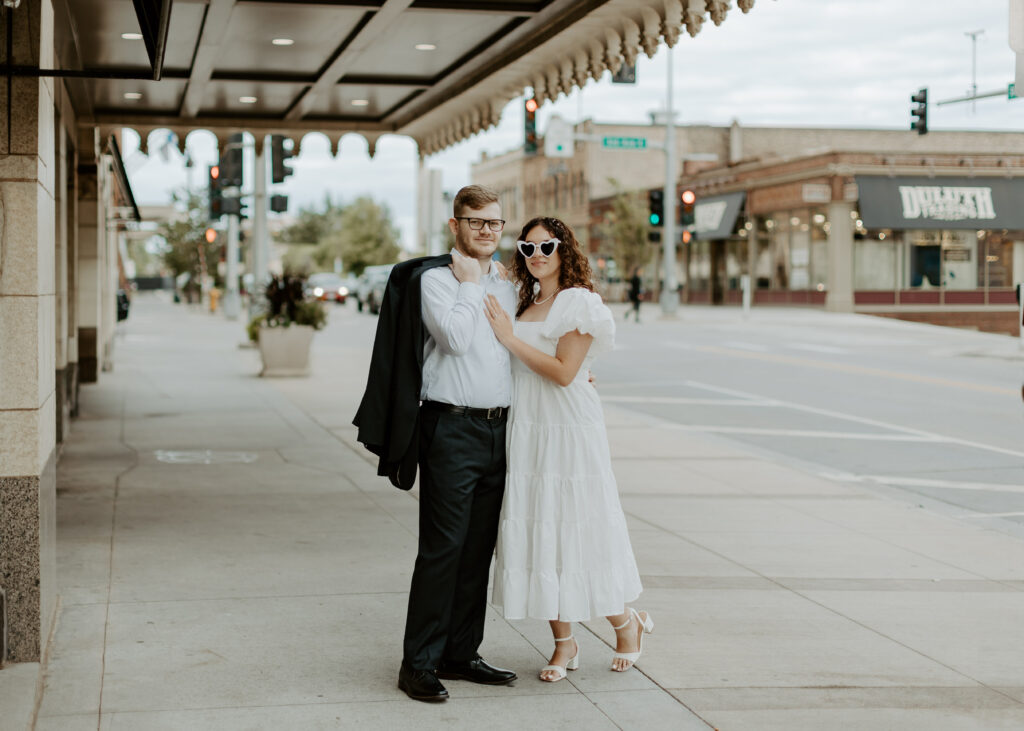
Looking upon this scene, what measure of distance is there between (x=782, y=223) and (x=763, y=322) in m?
10.8

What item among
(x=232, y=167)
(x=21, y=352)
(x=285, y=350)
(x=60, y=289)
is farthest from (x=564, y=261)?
(x=232, y=167)

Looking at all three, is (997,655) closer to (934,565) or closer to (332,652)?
(934,565)

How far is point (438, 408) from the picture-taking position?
16.7 ft

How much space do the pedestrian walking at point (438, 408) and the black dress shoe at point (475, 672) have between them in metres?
0.20

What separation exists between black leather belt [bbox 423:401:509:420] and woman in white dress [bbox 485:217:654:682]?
0.24 ft

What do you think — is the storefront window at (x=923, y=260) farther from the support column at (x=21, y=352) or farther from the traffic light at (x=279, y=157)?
the support column at (x=21, y=352)

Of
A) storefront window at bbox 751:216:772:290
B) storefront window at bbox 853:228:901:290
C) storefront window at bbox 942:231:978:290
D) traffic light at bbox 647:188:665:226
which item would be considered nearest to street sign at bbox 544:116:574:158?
traffic light at bbox 647:188:665:226

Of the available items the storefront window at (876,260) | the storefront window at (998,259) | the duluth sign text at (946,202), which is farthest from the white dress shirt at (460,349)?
the storefront window at (998,259)

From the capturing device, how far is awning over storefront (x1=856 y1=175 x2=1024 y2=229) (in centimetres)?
4638

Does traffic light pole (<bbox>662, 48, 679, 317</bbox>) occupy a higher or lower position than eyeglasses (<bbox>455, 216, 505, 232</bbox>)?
higher

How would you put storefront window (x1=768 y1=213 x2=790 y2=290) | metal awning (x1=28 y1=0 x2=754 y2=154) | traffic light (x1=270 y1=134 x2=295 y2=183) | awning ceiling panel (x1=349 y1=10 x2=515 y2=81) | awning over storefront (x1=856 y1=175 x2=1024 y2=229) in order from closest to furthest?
metal awning (x1=28 y1=0 x2=754 y2=154) < awning ceiling panel (x1=349 y1=10 x2=515 y2=81) < traffic light (x1=270 y1=134 x2=295 y2=183) < awning over storefront (x1=856 y1=175 x2=1024 y2=229) < storefront window (x1=768 y1=213 x2=790 y2=290)

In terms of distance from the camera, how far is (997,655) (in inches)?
227

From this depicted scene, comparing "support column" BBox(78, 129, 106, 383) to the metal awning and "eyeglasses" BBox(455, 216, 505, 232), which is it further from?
"eyeglasses" BBox(455, 216, 505, 232)

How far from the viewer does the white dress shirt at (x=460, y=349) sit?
495 cm
